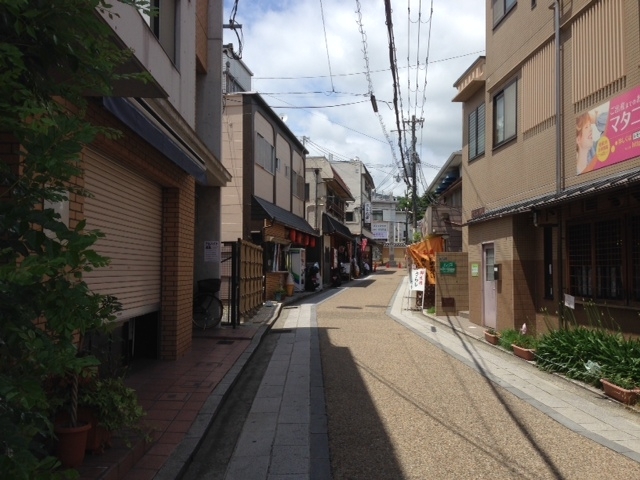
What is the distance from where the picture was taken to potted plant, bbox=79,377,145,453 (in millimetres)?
4676

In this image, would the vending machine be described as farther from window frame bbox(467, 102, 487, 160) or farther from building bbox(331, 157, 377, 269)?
building bbox(331, 157, 377, 269)

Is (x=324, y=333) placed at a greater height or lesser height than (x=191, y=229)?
lesser

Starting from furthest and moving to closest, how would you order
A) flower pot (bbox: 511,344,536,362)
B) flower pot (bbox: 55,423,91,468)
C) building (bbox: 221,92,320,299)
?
building (bbox: 221,92,320,299), flower pot (bbox: 511,344,536,362), flower pot (bbox: 55,423,91,468)

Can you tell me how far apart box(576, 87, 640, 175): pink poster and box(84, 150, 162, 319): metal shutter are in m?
7.06

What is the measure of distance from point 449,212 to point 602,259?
504 inches

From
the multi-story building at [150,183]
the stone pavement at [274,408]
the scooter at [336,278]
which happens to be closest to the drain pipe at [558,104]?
the stone pavement at [274,408]

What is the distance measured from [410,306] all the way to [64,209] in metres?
17.8

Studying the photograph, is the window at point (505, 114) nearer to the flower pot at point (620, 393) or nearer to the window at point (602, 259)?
the window at point (602, 259)

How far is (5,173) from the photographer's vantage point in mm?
2586

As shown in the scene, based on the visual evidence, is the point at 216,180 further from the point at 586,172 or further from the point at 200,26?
the point at 586,172

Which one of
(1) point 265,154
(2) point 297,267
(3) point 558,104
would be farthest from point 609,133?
(2) point 297,267

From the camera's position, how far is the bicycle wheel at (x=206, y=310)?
12.9 metres

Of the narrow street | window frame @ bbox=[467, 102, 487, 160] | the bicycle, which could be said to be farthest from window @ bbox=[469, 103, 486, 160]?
the bicycle

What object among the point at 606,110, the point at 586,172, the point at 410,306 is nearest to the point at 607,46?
the point at 606,110
